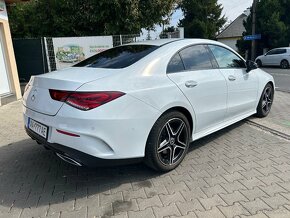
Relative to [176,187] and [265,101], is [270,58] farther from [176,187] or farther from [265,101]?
[176,187]

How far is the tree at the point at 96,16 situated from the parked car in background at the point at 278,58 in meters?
9.25

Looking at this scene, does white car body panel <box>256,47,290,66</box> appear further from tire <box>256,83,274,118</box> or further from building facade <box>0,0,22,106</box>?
building facade <box>0,0,22,106</box>

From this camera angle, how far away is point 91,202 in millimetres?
2893

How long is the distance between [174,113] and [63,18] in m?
12.4

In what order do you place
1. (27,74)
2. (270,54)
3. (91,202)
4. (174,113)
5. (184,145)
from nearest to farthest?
(91,202), (174,113), (184,145), (27,74), (270,54)

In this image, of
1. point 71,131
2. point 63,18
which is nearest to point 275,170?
point 71,131

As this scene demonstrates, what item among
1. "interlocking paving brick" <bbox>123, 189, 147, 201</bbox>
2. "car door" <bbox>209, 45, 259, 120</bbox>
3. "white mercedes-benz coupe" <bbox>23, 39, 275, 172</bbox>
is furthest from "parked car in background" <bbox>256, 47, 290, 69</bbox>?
"interlocking paving brick" <bbox>123, 189, 147, 201</bbox>

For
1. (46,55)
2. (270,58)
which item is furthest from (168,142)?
(270,58)

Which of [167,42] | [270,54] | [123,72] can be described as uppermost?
[167,42]

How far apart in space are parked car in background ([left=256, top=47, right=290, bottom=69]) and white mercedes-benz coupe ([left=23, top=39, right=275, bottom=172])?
1714 centimetres

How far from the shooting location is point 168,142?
3391 mm

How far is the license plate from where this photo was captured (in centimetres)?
300

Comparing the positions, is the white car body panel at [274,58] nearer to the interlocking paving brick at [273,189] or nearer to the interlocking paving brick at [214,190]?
the interlocking paving brick at [273,189]

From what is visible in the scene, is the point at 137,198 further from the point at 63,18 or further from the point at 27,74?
the point at 63,18
